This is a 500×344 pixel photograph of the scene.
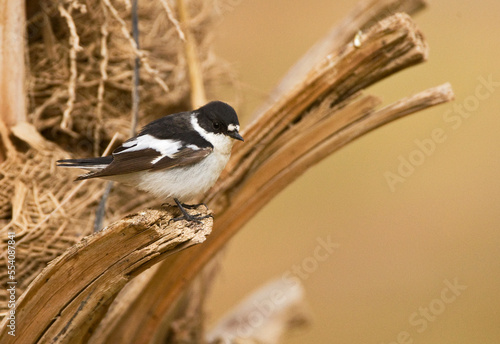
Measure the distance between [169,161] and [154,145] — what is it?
3.7 inches

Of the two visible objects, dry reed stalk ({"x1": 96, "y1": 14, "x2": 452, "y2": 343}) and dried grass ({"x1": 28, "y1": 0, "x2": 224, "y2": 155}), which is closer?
dry reed stalk ({"x1": 96, "y1": 14, "x2": 452, "y2": 343})

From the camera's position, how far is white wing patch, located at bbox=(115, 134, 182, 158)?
2311 millimetres

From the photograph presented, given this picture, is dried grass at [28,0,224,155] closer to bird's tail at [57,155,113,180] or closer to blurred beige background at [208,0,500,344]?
bird's tail at [57,155,113,180]

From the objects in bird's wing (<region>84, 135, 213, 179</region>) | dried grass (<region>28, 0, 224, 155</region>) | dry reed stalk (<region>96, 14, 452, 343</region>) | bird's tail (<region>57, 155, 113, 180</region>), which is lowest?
dry reed stalk (<region>96, 14, 452, 343</region>)

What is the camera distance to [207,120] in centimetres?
255

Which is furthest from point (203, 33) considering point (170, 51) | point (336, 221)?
point (336, 221)

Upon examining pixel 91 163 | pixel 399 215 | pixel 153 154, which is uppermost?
pixel 91 163

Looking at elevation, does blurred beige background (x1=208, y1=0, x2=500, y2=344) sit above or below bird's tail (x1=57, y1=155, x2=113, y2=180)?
below

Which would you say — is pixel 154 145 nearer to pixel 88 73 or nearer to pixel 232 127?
pixel 232 127

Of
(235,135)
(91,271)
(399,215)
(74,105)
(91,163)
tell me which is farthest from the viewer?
(399,215)

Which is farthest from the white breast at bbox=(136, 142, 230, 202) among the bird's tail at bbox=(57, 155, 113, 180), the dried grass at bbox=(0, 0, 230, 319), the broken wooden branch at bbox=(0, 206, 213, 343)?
the dried grass at bbox=(0, 0, 230, 319)

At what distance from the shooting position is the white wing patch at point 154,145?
2.31 meters

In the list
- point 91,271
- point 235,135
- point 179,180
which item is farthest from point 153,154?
point 91,271

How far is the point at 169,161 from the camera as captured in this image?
2307 mm
